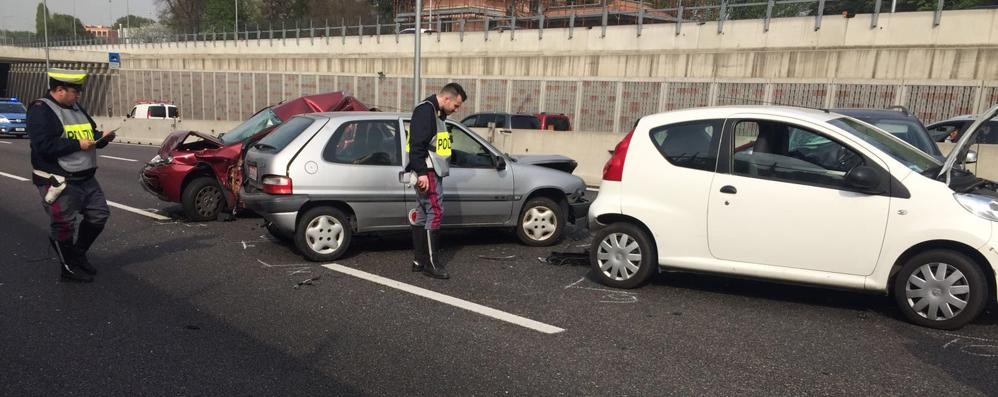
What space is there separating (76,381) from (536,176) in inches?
193

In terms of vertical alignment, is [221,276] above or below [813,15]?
below

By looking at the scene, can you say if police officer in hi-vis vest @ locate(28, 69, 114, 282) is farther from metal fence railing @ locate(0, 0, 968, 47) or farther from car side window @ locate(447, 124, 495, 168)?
metal fence railing @ locate(0, 0, 968, 47)

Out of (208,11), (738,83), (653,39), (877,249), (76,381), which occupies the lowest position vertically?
(76,381)

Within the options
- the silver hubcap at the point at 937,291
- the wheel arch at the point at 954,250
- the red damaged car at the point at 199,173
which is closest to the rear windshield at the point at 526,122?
the red damaged car at the point at 199,173

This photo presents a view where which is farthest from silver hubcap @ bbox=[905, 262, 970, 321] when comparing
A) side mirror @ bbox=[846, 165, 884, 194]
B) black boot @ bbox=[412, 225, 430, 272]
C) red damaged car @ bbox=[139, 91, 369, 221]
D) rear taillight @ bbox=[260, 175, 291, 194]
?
red damaged car @ bbox=[139, 91, 369, 221]

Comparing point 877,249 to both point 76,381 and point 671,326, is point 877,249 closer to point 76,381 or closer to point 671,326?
point 671,326

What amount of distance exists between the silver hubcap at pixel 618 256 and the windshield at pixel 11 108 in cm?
2922

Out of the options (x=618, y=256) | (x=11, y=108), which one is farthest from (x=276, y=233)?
(x=11, y=108)

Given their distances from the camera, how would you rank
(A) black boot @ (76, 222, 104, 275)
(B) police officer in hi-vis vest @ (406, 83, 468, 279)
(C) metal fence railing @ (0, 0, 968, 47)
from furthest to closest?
(C) metal fence railing @ (0, 0, 968, 47) → (B) police officer in hi-vis vest @ (406, 83, 468, 279) → (A) black boot @ (76, 222, 104, 275)

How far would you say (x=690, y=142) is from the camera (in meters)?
5.75

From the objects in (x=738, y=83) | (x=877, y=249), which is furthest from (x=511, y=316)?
(x=738, y=83)

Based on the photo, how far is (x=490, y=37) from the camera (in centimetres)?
3344

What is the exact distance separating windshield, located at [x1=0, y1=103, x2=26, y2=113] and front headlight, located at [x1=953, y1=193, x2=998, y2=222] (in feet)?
104

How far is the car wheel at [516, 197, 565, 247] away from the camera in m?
7.80
